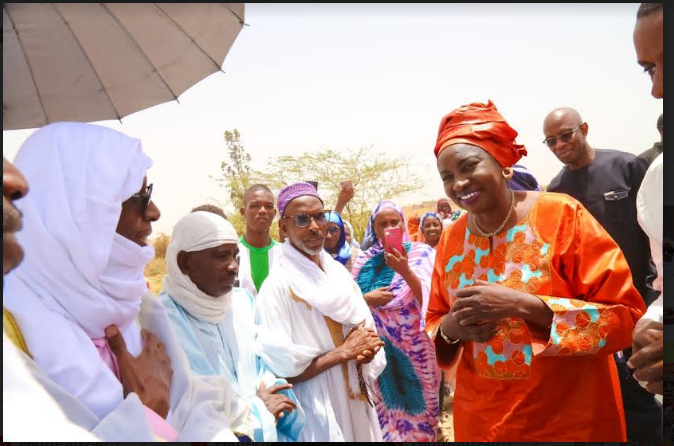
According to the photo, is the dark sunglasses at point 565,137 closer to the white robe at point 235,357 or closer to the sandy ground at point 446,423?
the white robe at point 235,357

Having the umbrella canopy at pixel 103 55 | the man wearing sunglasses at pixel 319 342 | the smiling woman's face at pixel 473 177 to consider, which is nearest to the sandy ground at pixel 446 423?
the man wearing sunglasses at pixel 319 342

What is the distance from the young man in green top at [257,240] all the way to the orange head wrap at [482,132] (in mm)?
2738

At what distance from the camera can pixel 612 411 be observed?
2211 mm

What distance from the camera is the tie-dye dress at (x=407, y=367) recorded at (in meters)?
4.36

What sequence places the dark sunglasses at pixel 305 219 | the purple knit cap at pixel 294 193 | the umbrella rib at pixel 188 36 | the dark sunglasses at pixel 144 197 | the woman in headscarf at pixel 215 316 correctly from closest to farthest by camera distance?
the dark sunglasses at pixel 144 197 < the woman in headscarf at pixel 215 316 < the umbrella rib at pixel 188 36 < the dark sunglasses at pixel 305 219 < the purple knit cap at pixel 294 193

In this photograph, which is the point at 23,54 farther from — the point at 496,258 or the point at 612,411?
the point at 612,411

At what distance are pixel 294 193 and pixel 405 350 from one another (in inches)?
65.8

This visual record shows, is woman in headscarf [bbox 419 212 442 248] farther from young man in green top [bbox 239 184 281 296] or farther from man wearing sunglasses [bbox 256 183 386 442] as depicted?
man wearing sunglasses [bbox 256 183 386 442]

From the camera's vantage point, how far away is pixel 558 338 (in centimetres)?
210

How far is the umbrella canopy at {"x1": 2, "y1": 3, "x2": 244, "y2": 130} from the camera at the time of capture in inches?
98.0

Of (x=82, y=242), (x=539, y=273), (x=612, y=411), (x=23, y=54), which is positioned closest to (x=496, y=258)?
(x=539, y=273)

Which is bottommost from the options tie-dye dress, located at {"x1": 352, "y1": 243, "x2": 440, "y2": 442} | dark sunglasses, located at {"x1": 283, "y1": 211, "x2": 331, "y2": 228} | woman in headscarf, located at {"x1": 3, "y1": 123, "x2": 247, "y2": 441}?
tie-dye dress, located at {"x1": 352, "y1": 243, "x2": 440, "y2": 442}

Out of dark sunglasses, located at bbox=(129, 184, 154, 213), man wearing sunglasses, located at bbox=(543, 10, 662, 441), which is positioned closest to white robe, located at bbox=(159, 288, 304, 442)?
dark sunglasses, located at bbox=(129, 184, 154, 213)

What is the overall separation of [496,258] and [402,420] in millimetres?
2545
